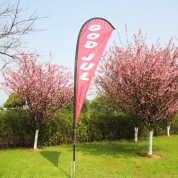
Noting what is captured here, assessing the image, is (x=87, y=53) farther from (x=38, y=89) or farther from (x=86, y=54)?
(x=38, y=89)

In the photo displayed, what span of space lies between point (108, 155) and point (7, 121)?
604 cm

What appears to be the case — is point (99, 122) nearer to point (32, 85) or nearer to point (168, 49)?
point (32, 85)

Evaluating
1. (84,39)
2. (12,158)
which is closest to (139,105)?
(84,39)

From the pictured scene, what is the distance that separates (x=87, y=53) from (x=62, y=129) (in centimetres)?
795

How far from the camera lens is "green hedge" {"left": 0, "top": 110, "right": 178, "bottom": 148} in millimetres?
12922

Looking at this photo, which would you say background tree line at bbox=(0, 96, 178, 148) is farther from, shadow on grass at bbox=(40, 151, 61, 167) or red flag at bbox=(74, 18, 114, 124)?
red flag at bbox=(74, 18, 114, 124)

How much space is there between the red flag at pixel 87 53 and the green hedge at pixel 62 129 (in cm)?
669

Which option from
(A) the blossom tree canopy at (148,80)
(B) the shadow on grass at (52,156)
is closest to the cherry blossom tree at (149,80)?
(A) the blossom tree canopy at (148,80)

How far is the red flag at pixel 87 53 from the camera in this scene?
279 inches

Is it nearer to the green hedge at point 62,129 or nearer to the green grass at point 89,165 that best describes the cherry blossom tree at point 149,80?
the green grass at point 89,165

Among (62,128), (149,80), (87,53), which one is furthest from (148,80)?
(62,128)

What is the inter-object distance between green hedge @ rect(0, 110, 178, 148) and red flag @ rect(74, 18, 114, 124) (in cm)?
669

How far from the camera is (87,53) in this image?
24.4 feet

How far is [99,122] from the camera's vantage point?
16.1 m
